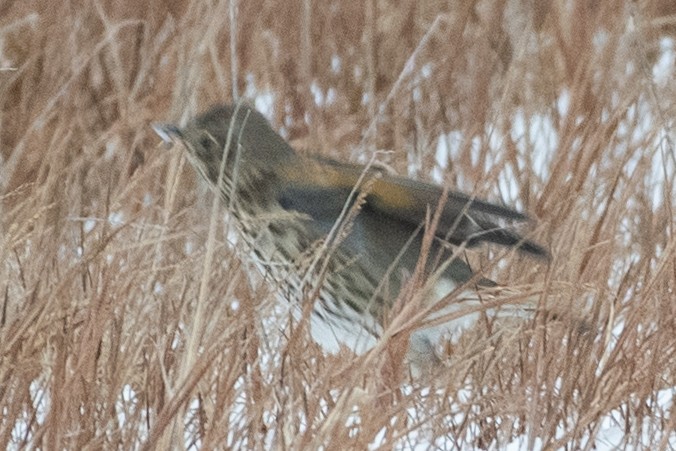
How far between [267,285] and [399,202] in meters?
0.32

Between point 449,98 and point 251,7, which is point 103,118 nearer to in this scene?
point 251,7

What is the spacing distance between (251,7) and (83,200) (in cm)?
155

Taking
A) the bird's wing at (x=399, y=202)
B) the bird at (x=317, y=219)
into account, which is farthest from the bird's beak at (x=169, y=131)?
the bird's wing at (x=399, y=202)

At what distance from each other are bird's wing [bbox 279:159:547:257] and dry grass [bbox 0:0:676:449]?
0.31 feet

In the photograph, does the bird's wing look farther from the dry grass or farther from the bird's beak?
the bird's beak

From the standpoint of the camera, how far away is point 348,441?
2.09m

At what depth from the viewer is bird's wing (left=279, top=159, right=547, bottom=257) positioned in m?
2.65

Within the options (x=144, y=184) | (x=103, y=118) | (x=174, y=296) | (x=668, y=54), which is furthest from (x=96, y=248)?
(x=668, y=54)

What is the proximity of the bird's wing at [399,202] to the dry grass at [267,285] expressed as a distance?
10 cm

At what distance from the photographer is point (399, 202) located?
2828 mm

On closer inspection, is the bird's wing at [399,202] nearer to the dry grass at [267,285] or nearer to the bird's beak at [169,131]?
the dry grass at [267,285]

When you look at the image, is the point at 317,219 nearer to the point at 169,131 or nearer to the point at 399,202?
the point at 399,202

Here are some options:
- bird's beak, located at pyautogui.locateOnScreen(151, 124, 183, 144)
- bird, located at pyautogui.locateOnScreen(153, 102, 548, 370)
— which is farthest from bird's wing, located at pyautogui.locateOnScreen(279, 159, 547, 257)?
bird's beak, located at pyautogui.locateOnScreen(151, 124, 183, 144)

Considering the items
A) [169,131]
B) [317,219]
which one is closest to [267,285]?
[317,219]
